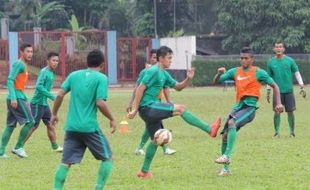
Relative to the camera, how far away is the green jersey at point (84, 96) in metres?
8.61

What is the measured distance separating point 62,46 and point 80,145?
1450 inches

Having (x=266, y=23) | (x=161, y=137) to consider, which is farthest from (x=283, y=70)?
(x=266, y=23)

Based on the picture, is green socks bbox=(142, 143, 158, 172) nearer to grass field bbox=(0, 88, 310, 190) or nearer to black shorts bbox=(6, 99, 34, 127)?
grass field bbox=(0, 88, 310, 190)

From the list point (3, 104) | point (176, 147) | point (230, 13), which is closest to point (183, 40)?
point (230, 13)

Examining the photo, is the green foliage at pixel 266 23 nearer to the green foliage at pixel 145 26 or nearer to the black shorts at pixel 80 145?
the green foliage at pixel 145 26

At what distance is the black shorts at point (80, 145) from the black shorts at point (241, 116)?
2.64 meters

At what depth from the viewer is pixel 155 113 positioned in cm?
1049

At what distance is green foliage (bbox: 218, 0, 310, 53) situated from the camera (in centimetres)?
4838

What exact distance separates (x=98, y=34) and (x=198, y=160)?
35212 millimetres

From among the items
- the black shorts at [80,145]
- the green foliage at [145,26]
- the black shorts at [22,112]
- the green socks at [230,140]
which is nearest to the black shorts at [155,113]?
the green socks at [230,140]

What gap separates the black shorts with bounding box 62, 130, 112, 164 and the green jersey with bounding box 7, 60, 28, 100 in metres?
4.03

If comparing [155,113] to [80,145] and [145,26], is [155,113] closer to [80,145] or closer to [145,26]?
[80,145]

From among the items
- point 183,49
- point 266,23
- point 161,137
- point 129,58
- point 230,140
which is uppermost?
point 266,23

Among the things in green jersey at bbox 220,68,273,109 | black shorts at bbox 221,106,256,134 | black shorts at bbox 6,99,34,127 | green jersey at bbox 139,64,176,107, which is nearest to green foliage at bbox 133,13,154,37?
black shorts at bbox 6,99,34,127
